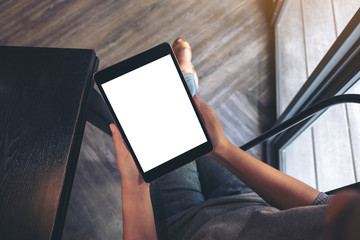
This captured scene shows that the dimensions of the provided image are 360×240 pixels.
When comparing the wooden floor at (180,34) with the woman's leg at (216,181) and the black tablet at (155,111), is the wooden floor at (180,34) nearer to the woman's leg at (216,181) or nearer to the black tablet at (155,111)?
the woman's leg at (216,181)

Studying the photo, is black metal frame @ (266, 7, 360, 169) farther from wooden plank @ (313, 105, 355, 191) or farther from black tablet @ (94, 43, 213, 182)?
black tablet @ (94, 43, 213, 182)

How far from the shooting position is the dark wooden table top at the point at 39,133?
427 mm

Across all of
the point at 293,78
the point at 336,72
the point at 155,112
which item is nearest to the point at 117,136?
the point at 155,112

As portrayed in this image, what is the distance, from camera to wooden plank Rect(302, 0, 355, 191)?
718 mm

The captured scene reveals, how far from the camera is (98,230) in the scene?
3.21ft

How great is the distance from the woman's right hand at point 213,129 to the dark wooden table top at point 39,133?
0.30 metres

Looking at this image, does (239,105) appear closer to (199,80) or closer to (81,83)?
(199,80)

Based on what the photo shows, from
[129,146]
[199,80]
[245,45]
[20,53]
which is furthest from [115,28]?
[129,146]

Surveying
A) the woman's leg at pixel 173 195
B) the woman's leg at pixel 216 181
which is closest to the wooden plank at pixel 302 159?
the woman's leg at pixel 216 181

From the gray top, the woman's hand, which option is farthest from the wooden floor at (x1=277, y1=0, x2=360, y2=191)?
the woman's hand

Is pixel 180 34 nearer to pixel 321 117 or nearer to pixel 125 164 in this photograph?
pixel 321 117

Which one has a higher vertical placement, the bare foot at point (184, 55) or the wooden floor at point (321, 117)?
the bare foot at point (184, 55)

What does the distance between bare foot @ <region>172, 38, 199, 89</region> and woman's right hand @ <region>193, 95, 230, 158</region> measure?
1.76ft

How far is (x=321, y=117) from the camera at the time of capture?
30.9 inches
